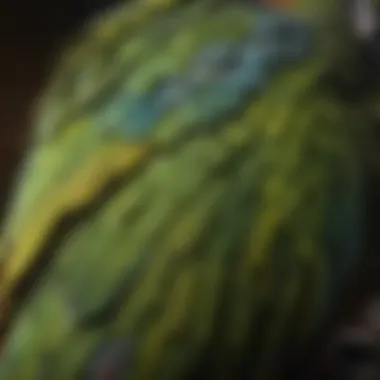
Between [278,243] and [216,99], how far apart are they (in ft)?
0.54

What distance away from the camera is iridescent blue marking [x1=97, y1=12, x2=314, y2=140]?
2.74ft

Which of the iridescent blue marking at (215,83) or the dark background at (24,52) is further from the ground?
the dark background at (24,52)

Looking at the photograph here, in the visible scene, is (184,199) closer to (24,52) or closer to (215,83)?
(215,83)

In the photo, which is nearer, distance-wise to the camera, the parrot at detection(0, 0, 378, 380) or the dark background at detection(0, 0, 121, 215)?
the parrot at detection(0, 0, 378, 380)

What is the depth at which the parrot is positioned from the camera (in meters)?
0.76

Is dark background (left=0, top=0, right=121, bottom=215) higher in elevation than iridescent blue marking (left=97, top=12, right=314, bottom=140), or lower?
higher

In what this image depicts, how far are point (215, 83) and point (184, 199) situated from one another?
0.13 metres

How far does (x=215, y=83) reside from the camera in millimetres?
841

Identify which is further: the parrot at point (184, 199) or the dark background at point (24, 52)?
the dark background at point (24, 52)

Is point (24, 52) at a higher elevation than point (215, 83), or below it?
higher

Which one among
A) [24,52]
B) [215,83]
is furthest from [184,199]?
[24,52]

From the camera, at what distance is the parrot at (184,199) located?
76 cm

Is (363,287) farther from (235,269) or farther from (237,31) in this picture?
(237,31)

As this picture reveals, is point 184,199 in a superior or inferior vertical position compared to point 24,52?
inferior
